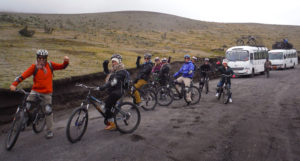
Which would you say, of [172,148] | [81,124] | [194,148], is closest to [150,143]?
[172,148]

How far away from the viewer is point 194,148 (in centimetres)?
529

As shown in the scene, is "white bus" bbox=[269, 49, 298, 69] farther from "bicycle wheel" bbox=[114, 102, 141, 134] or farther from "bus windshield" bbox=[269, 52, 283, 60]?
"bicycle wheel" bbox=[114, 102, 141, 134]

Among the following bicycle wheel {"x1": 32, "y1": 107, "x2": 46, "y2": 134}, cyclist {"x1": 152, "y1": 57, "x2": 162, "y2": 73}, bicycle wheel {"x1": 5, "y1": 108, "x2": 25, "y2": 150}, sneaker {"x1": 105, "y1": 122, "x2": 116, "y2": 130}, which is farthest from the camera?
cyclist {"x1": 152, "y1": 57, "x2": 162, "y2": 73}

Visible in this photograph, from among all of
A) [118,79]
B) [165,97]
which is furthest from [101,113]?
[165,97]

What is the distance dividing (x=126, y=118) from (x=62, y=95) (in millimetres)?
5029

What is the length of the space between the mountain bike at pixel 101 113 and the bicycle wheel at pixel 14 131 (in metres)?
0.94

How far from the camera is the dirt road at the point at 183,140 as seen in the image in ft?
16.1

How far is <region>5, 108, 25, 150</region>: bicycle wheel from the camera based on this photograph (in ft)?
16.8

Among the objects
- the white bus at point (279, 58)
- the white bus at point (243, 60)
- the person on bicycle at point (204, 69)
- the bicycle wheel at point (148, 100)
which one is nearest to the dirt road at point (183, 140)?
the bicycle wheel at point (148, 100)

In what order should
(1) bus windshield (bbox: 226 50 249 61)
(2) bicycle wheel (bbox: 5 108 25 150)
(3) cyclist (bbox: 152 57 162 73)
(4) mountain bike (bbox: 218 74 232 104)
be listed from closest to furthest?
(2) bicycle wheel (bbox: 5 108 25 150)
(4) mountain bike (bbox: 218 74 232 104)
(3) cyclist (bbox: 152 57 162 73)
(1) bus windshield (bbox: 226 50 249 61)

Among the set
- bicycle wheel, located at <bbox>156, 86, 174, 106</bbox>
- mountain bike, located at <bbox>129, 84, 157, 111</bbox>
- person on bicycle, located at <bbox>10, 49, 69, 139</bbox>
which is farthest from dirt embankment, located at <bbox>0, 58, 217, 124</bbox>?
bicycle wheel, located at <bbox>156, 86, 174, 106</bbox>

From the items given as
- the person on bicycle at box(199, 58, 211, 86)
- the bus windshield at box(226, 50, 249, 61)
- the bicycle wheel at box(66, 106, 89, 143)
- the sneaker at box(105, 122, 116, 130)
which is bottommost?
the sneaker at box(105, 122, 116, 130)

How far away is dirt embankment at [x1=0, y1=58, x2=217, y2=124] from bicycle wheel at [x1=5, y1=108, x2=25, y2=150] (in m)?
3.03

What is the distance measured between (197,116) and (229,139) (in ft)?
7.77
